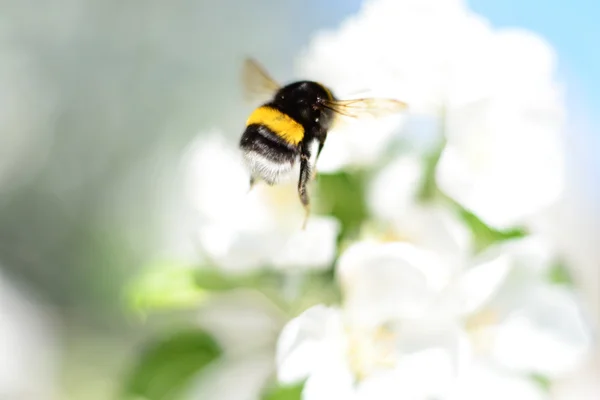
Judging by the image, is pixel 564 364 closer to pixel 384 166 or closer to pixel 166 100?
pixel 384 166

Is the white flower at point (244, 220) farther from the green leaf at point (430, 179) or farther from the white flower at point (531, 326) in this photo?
the white flower at point (531, 326)

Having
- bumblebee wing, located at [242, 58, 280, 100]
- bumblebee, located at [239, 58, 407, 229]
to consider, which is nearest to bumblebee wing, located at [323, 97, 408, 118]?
bumblebee, located at [239, 58, 407, 229]

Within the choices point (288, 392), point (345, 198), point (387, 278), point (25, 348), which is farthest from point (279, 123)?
point (25, 348)

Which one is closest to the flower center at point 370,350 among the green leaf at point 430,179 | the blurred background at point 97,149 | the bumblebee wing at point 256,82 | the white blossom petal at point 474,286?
the white blossom petal at point 474,286

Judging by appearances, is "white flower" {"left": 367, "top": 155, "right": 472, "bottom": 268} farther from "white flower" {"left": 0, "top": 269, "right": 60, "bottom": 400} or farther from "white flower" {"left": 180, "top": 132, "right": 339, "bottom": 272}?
"white flower" {"left": 0, "top": 269, "right": 60, "bottom": 400}

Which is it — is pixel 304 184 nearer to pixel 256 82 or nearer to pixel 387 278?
pixel 387 278

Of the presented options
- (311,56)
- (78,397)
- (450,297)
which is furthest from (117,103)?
(450,297)

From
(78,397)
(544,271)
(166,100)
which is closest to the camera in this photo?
(544,271)
